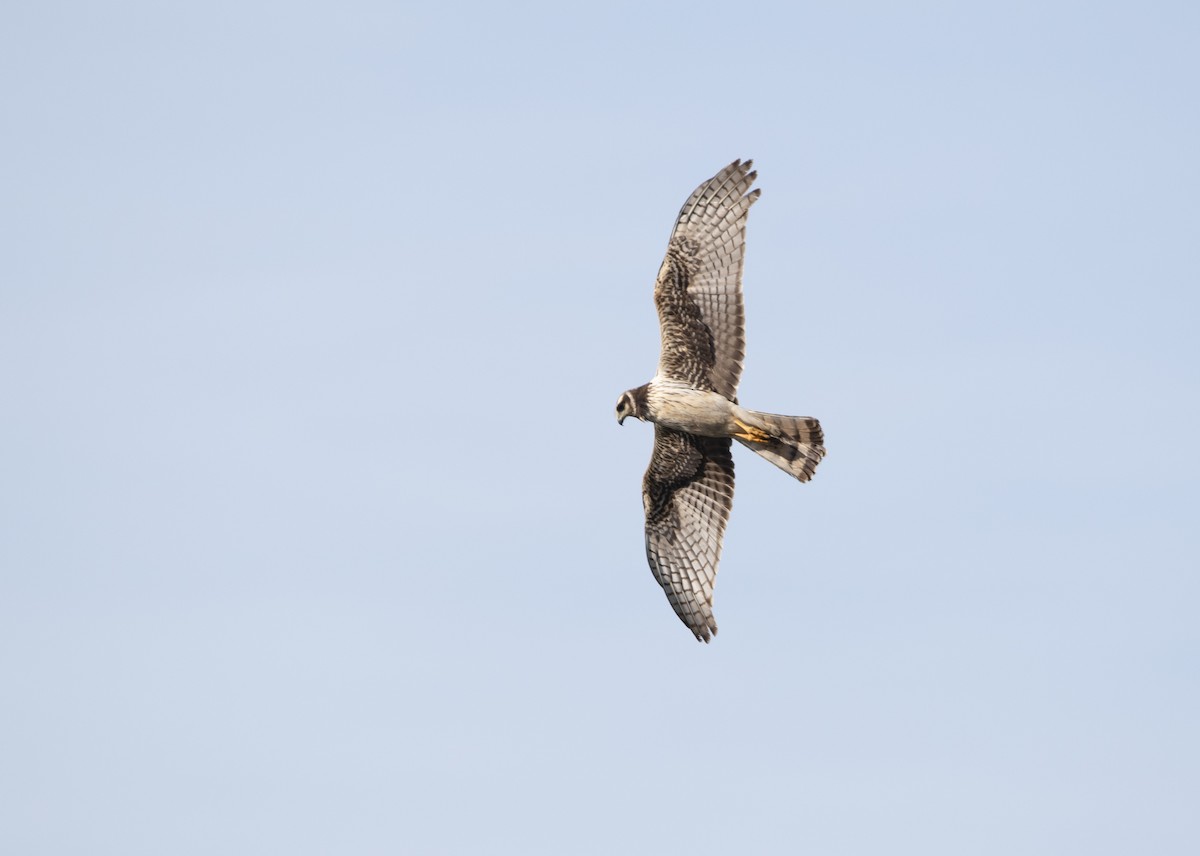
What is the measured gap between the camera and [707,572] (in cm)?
2073

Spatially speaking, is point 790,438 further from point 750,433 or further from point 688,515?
point 688,515

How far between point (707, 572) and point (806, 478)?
1.72 meters

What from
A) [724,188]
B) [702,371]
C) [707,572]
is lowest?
[707,572]

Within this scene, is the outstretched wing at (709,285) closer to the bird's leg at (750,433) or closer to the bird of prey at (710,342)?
the bird of prey at (710,342)

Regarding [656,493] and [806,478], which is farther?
[656,493]

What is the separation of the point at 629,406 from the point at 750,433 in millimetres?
1317

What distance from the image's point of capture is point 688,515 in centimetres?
2095

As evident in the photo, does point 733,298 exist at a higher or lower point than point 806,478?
higher

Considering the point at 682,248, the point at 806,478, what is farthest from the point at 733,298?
the point at 806,478

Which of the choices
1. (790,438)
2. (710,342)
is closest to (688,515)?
(790,438)

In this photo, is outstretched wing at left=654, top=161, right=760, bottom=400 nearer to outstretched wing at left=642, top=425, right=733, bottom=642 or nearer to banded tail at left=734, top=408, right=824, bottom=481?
banded tail at left=734, top=408, right=824, bottom=481

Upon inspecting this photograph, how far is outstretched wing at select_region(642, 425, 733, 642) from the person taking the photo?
67.9 feet

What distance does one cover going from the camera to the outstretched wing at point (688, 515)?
20703 millimetres

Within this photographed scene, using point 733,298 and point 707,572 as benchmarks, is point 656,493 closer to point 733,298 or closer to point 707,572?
point 707,572
